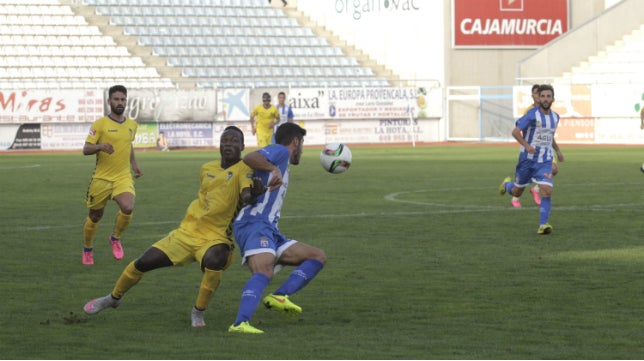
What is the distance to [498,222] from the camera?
58.4 ft

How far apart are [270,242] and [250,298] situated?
1.68 ft

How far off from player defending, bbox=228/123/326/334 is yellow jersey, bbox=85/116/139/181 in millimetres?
4859

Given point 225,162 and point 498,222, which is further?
point 498,222

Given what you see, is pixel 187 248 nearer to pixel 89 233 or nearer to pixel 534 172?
pixel 89 233

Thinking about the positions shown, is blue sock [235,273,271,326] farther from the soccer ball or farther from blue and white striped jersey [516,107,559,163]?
blue and white striped jersey [516,107,559,163]

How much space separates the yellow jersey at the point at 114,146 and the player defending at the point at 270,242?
4.86 meters

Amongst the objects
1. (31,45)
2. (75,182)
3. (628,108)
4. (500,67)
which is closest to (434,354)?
(75,182)

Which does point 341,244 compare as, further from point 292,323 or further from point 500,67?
point 500,67

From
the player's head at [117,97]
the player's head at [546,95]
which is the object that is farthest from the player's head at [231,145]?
the player's head at [546,95]

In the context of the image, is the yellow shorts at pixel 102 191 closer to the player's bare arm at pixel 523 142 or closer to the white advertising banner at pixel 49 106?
the player's bare arm at pixel 523 142

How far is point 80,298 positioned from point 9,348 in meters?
2.59

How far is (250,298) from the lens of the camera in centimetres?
879

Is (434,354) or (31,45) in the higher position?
(31,45)

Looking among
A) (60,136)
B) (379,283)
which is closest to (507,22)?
(60,136)
